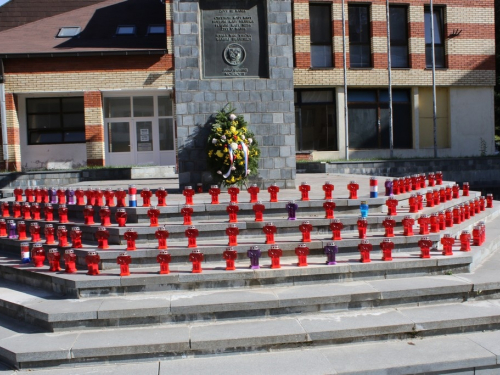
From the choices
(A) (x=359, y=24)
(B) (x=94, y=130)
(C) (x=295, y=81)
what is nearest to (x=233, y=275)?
(B) (x=94, y=130)

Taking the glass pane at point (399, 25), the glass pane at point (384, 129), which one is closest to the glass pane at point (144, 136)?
the glass pane at point (384, 129)

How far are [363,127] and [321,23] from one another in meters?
4.65

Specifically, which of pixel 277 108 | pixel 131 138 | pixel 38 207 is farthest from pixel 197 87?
pixel 131 138

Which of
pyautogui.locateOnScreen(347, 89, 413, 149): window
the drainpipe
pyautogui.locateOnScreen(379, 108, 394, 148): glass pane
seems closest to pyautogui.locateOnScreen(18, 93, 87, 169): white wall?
the drainpipe

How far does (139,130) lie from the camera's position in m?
24.1

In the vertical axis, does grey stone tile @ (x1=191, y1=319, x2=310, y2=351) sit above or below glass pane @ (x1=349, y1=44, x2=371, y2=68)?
below

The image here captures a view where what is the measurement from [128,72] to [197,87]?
12.2 m

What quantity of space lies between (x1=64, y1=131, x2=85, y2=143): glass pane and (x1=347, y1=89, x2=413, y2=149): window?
36.5ft

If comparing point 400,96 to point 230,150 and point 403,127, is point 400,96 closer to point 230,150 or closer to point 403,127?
point 403,127

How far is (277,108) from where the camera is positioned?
35.9 ft

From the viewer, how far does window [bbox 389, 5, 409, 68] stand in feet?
80.0

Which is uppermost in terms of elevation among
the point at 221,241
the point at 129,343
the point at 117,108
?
the point at 117,108

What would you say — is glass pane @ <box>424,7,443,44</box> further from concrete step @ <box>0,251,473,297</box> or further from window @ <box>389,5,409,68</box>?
concrete step @ <box>0,251,473,297</box>

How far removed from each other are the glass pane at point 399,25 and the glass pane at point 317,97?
11.5 ft
